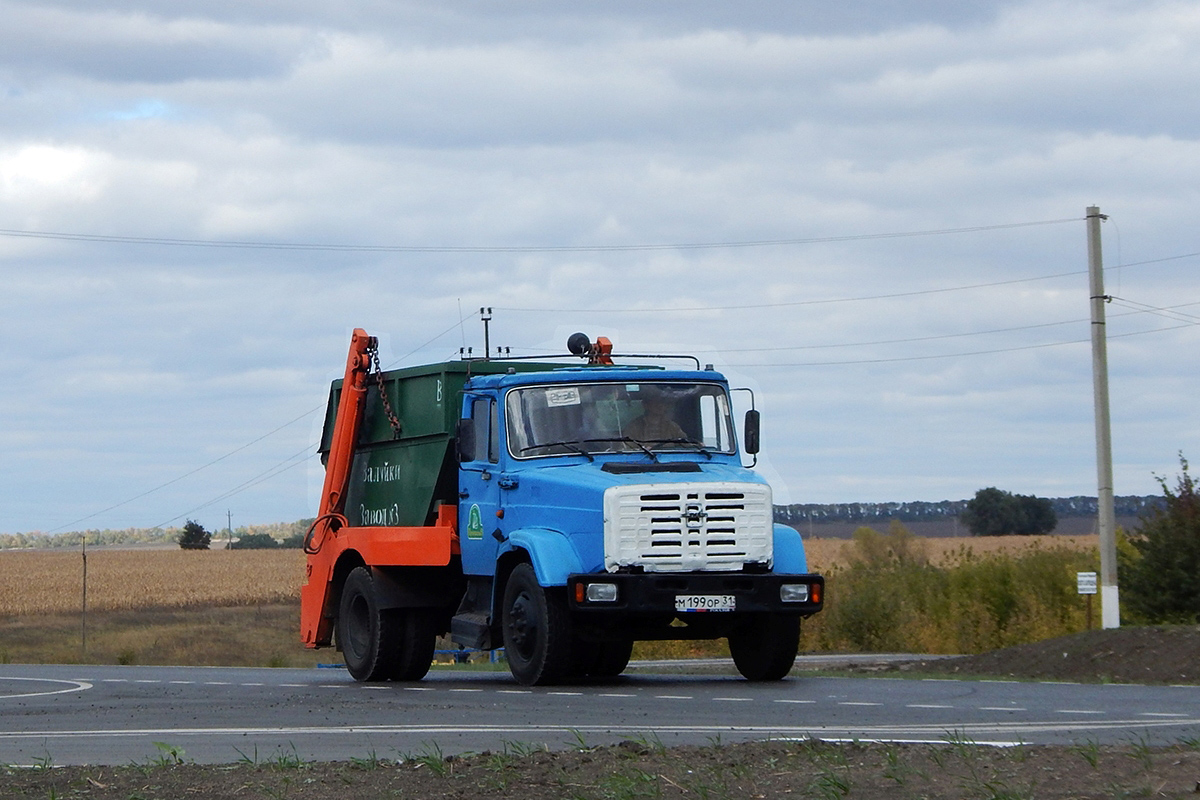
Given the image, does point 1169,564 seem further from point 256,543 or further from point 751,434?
point 256,543

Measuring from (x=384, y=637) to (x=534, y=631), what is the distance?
9.59 ft

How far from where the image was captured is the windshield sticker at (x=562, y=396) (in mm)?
17359

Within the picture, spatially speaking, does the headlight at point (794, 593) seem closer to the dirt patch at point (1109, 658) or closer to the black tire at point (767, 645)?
the black tire at point (767, 645)

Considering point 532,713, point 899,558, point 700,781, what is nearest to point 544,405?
point 532,713

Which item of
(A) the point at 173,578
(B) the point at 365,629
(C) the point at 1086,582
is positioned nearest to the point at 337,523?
(B) the point at 365,629

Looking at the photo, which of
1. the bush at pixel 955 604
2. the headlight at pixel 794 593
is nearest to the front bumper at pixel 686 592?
the headlight at pixel 794 593

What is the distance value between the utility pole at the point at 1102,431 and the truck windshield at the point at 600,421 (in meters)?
16.3

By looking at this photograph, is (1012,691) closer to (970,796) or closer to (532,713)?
(532,713)

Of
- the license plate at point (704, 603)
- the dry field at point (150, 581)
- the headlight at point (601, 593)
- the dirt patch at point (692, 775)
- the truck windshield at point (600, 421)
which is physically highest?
the truck windshield at point (600, 421)

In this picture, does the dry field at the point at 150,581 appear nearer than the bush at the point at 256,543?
Yes

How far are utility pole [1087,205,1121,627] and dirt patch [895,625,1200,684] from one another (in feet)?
21.6

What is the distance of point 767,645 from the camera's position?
1736 centimetres

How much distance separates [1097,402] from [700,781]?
83.9ft

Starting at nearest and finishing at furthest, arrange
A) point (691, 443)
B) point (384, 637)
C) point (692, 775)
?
point (692, 775) → point (691, 443) → point (384, 637)
